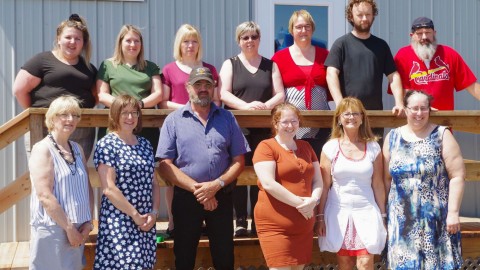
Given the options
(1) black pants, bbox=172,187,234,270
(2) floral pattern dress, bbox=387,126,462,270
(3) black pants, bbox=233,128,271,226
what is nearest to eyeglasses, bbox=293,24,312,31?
(3) black pants, bbox=233,128,271,226

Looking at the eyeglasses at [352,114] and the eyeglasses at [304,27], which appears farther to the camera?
the eyeglasses at [304,27]

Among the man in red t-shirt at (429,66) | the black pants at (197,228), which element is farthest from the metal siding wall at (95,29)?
the black pants at (197,228)

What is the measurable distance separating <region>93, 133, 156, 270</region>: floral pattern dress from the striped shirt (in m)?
0.16

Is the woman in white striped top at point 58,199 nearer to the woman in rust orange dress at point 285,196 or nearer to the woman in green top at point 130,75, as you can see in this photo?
the woman in green top at point 130,75

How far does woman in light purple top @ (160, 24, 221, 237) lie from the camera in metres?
4.89

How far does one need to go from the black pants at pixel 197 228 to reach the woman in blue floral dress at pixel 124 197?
242mm

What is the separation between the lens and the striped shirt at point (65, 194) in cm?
374

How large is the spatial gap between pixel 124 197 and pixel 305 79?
1855mm

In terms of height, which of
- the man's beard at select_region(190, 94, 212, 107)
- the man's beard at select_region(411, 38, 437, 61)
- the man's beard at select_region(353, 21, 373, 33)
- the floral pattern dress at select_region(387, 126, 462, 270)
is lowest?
the floral pattern dress at select_region(387, 126, 462, 270)

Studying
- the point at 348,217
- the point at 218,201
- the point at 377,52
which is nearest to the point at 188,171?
the point at 218,201

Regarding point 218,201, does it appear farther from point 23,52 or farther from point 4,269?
point 23,52

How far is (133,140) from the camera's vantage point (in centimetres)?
406

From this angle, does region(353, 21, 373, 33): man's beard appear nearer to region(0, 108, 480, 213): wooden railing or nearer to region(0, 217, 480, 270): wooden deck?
region(0, 108, 480, 213): wooden railing

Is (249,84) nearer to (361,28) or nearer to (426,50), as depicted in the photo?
(361,28)
